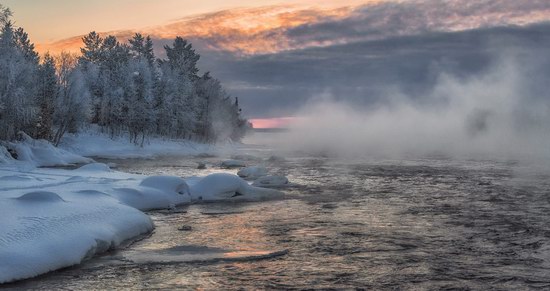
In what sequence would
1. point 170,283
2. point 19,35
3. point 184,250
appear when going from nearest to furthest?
point 170,283 < point 184,250 < point 19,35

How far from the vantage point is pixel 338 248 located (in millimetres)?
16281

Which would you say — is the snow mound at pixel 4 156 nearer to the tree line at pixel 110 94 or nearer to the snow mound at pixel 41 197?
the tree line at pixel 110 94

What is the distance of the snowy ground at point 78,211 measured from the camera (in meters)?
13.7

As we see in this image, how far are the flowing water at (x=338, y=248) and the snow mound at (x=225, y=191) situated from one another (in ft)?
4.68

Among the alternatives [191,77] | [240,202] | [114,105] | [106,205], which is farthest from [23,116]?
[191,77]

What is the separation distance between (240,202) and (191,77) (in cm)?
9818

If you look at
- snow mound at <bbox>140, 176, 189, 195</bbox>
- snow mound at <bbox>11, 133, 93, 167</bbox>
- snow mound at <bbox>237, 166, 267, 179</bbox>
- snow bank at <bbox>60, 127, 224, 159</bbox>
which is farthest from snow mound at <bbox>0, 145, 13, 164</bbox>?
snow bank at <bbox>60, 127, 224, 159</bbox>

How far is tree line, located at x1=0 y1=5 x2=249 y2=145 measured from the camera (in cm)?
6181

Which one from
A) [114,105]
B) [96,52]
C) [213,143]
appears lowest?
[213,143]

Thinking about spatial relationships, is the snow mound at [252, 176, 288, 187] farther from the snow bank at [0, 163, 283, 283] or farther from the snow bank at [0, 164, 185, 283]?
the snow bank at [0, 164, 185, 283]

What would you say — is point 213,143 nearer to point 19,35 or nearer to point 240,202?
point 19,35

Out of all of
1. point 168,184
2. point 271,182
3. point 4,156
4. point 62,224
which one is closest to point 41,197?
point 62,224

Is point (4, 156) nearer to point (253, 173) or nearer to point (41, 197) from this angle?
point (253, 173)

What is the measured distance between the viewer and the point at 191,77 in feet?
401
